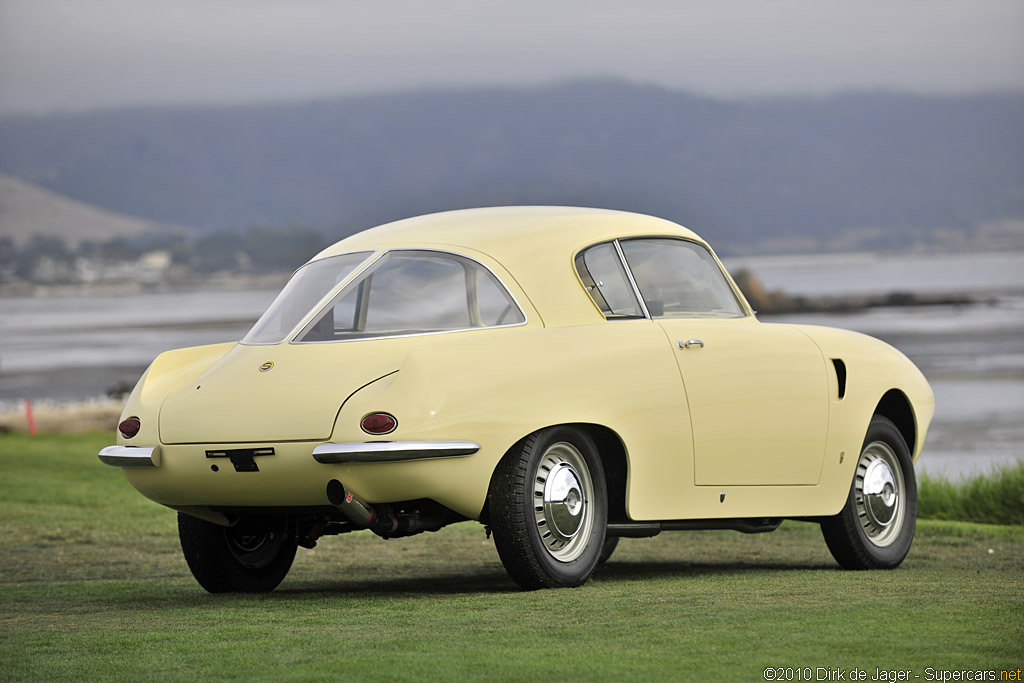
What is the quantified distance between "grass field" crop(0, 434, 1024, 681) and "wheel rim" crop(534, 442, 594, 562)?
0.30m

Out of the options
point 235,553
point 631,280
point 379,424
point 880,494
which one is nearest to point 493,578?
point 235,553

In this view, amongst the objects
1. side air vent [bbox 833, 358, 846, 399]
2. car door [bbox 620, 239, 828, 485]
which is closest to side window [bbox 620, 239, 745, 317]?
car door [bbox 620, 239, 828, 485]

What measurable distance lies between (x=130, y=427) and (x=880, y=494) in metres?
4.62

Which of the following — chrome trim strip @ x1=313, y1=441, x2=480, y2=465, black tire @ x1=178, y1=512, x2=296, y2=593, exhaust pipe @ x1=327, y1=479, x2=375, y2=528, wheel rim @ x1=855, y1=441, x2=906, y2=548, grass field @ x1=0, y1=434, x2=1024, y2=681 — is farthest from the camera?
wheel rim @ x1=855, y1=441, x2=906, y2=548

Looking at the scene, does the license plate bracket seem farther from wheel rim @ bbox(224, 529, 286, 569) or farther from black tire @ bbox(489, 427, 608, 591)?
wheel rim @ bbox(224, 529, 286, 569)

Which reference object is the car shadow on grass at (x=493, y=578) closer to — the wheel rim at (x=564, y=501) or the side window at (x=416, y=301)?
the wheel rim at (x=564, y=501)

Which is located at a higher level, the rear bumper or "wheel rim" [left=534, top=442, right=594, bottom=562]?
the rear bumper

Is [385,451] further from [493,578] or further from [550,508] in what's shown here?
[493,578]

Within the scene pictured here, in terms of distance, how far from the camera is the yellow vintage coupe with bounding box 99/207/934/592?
7781 millimetres

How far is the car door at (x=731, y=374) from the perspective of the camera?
8828 mm

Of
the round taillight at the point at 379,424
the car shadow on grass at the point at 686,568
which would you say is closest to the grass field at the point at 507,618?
the car shadow on grass at the point at 686,568

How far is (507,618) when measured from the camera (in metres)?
7.11

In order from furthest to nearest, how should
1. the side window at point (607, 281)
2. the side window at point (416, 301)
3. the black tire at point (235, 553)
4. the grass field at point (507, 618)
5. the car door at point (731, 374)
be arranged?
1. the black tire at point (235, 553)
2. the car door at point (731, 374)
3. the side window at point (607, 281)
4. the side window at point (416, 301)
5. the grass field at point (507, 618)

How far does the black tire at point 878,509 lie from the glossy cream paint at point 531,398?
19 cm
